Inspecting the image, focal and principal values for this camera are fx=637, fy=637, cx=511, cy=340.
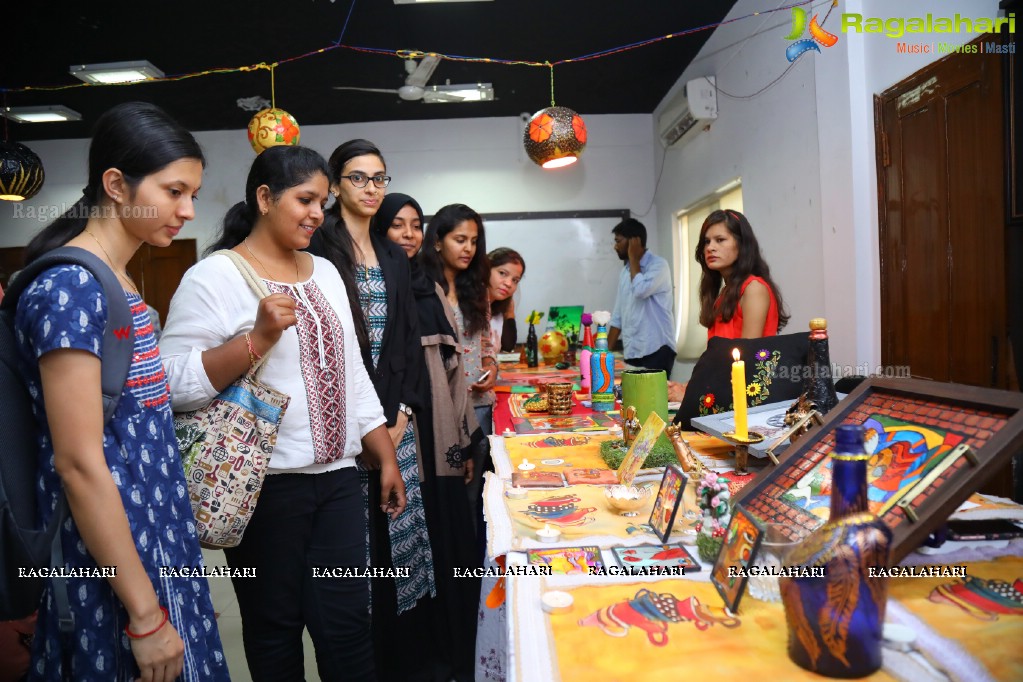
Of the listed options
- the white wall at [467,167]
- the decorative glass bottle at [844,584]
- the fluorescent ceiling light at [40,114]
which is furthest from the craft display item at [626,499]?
the fluorescent ceiling light at [40,114]

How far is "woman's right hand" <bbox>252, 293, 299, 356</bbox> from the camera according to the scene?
3.99 ft

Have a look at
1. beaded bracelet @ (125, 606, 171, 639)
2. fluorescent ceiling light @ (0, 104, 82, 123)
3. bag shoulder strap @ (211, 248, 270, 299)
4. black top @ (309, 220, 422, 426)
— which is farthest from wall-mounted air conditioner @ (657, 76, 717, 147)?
fluorescent ceiling light @ (0, 104, 82, 123)

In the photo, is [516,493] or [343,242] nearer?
[516,493]

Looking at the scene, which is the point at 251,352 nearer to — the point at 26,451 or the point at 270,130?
the point at 26,451

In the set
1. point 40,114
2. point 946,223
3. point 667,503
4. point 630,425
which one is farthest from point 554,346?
point 40,114

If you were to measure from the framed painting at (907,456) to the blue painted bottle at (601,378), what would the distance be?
1.20 metres

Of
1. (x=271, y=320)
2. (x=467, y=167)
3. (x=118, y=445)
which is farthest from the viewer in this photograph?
(x=467, y=167)

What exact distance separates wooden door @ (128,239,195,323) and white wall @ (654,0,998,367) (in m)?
5.51

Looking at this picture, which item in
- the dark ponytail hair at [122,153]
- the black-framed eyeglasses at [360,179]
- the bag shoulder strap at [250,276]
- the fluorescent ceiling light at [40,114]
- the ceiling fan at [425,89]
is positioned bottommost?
the bag shoulder strap at [250,276]

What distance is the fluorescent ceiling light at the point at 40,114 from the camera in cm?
537

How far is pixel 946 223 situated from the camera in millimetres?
2404

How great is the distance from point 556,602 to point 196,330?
2.97ft

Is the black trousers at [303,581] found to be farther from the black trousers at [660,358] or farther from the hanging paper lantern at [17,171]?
the hanging paper lantern at [17,171]

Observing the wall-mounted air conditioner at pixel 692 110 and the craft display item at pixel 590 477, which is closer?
the craft display item at pixel 590 477
